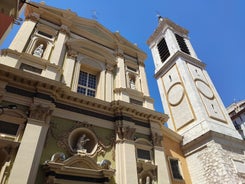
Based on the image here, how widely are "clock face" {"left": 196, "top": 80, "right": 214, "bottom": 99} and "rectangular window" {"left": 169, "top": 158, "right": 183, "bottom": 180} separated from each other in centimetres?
785

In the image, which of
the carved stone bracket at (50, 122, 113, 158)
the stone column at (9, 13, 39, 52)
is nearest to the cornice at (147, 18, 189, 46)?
the stone column at (9, 13, 39, 52)

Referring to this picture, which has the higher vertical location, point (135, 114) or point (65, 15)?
point (65, 15)

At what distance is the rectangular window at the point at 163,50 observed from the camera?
2498 centimetres

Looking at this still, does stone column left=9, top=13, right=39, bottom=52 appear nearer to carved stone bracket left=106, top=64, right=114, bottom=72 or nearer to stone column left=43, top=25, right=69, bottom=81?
stone column left=43, top=25, right=69, bottom=81

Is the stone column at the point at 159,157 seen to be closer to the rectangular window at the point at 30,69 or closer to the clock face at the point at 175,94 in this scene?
the clock face at the point at 175,94

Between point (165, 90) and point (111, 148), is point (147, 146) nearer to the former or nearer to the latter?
point (111, 148)

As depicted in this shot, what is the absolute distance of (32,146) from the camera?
28.0ft

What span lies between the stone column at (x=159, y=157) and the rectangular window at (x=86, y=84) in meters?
4.73

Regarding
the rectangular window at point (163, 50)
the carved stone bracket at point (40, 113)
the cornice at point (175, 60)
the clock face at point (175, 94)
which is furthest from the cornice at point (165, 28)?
the carved stone bracket at point (40, 113)

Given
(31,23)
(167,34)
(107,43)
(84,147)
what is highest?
(167,34)

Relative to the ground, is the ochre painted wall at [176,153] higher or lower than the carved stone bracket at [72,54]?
lower

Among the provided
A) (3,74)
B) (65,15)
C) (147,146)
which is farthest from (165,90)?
(3,74)

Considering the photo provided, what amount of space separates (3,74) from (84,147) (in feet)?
17.5

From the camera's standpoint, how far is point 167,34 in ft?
86.7
